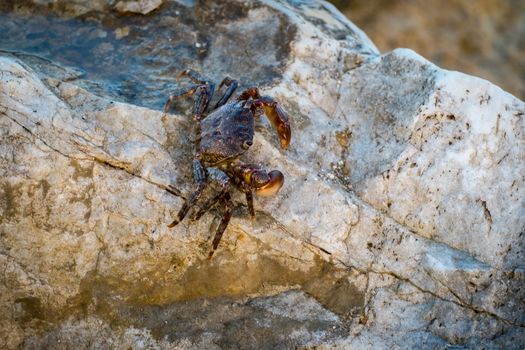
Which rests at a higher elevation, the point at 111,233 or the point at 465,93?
the point at 465,93

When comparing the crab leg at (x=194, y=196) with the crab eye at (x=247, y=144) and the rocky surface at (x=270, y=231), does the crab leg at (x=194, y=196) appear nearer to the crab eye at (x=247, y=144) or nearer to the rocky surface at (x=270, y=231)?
the rocky surface at (x=270, y=231)

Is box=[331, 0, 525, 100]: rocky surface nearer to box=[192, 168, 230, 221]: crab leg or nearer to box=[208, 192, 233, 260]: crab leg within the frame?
box=[192, 168, 230, 221]: crab leg

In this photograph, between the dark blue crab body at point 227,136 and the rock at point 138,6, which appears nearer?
the dark blue crab body at point 227,136

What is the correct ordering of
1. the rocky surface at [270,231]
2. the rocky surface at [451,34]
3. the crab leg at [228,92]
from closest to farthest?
the rocky surface at [270,231] → the crab leg at [228,92] → the rocky surface at [451,34]

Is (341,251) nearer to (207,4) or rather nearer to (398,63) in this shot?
(398,63)

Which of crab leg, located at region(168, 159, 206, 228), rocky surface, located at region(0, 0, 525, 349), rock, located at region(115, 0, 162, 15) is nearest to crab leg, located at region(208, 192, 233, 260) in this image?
rocky surface, located at region(0, 0, 525, 349)

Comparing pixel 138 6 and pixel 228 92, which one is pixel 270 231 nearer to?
pixel 228 92

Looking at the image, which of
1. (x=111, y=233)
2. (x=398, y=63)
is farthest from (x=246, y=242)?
(x=398, y=63)

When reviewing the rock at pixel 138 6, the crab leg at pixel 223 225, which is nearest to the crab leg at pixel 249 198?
the crab leg at pixel 223 225
